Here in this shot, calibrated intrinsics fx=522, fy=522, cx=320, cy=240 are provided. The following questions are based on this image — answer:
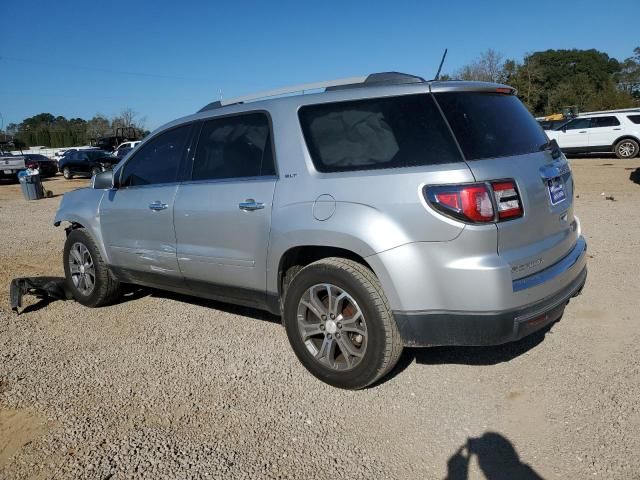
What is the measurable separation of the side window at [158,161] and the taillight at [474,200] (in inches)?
92.4

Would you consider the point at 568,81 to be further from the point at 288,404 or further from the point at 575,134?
the point at 288,404

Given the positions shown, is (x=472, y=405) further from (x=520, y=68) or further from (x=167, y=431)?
(x=520, y=68)

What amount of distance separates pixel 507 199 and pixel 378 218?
699 mm

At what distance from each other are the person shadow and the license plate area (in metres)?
1.42

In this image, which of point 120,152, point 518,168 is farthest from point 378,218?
point 120,152

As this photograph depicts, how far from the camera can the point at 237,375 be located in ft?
11.9

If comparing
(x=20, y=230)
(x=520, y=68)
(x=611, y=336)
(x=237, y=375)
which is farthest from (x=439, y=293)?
(x=520, y=68)

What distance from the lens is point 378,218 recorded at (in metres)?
2.95

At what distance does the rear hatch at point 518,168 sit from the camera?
282cm

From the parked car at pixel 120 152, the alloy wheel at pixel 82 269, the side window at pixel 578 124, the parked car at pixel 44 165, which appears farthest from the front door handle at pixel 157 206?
the parked car at pixel 44 165

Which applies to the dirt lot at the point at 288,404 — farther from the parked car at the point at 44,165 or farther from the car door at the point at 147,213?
the parked car at the point at 44,165

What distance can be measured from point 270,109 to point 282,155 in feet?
1.31

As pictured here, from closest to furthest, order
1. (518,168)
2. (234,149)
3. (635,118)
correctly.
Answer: (518,168)
(234,149)
(635,118)

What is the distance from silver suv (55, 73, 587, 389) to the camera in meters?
2.79
